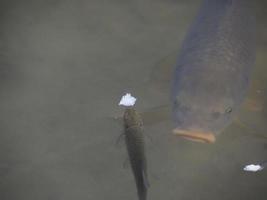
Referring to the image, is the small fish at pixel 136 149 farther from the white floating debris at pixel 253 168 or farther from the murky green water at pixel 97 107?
the white floating debris at pixel 253 168

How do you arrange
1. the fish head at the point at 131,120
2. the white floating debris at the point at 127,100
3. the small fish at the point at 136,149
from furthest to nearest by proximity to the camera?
1. the white floating debris at the point at 127,100
2. the fish head at the point at 131,120
3. the small fish at the point at 136,149

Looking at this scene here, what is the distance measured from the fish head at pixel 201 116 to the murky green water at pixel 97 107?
560 mm

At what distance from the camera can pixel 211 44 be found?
3.59 metres

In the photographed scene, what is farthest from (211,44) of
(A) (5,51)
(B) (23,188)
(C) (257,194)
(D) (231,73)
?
(A) (5,51)

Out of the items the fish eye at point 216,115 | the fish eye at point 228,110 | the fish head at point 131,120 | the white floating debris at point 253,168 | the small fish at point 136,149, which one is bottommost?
the small fish at point 136,149

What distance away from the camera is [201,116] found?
10.7ft

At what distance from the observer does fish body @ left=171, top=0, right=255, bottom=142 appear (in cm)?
328

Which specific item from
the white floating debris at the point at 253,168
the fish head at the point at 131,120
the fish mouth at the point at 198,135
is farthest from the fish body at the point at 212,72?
the white floating debris at the point at 253,168

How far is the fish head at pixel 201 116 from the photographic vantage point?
319 centimetres

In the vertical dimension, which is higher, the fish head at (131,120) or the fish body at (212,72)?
the fish body at (212,72)

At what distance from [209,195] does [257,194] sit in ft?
1.09

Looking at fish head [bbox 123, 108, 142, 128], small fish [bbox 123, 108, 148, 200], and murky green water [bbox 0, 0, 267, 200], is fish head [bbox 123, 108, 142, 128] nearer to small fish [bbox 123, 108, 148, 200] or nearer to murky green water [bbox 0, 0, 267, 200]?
small fish [bbox 123, 108, 148, 200]

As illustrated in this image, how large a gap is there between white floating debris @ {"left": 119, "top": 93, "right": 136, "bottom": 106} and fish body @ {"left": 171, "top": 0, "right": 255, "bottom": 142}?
65 centimetres

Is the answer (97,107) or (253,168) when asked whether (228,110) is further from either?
(97,107)
